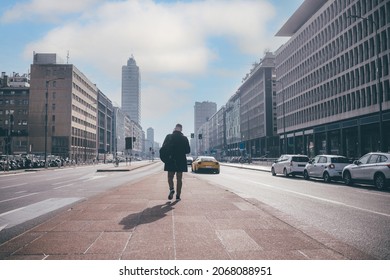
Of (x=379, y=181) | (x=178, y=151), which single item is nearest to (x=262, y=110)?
(x=379, y=181)

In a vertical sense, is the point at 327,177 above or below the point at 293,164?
below

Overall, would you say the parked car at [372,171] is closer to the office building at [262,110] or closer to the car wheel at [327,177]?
the car wheel at [327,177]

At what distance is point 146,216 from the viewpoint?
6.37 metres

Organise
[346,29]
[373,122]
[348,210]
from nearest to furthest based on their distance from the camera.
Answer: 1. [348,210]
2. [373,122]
3. [346,29]

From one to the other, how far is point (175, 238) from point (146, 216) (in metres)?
1.95

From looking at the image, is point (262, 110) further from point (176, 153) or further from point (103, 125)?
point (176, 153)

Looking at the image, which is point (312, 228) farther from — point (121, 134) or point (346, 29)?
point (121, 134)

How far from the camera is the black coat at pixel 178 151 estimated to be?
8.62 m

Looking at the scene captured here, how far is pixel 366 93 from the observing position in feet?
130

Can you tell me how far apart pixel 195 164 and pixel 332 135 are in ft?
92.4

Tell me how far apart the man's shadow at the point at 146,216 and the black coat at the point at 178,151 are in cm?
111

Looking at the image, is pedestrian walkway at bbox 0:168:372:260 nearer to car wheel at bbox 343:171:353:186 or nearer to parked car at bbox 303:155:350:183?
car wheel at bbox 343:171:353:186

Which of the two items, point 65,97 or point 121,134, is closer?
point 65,97
